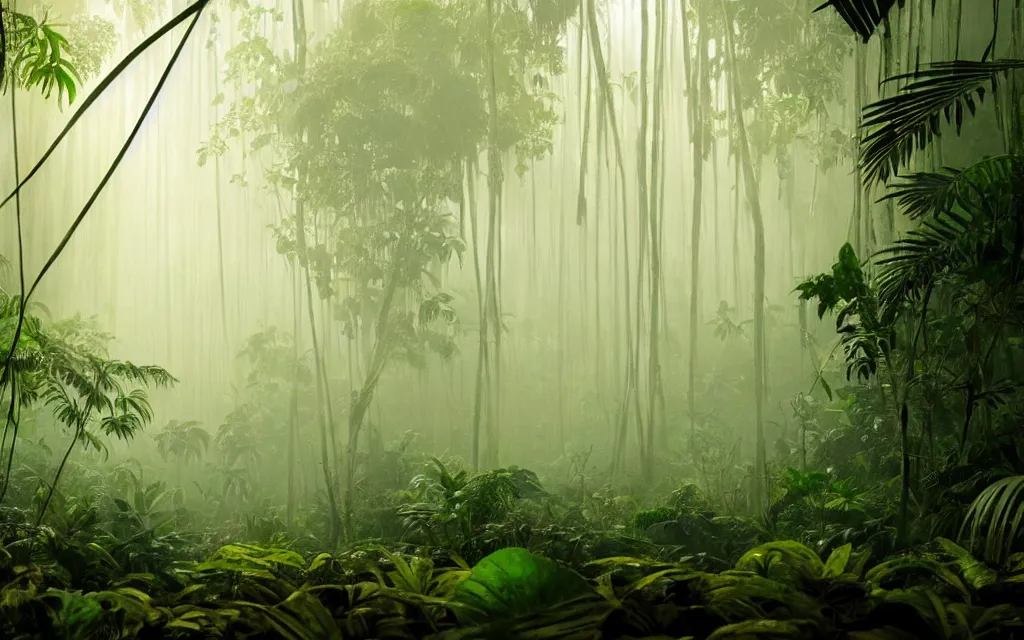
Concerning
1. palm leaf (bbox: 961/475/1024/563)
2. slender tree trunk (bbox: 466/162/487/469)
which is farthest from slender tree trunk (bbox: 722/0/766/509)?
palm leaf (bbox: 961/475/1024/563)

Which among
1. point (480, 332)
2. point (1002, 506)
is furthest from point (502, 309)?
point (1002, 506)

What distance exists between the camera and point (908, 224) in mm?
3648

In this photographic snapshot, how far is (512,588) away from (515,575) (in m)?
0.04

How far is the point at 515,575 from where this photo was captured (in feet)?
7.28

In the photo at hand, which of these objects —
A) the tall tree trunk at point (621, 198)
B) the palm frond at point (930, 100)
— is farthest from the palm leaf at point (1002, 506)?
the tall tree trunk at point (621, 198)

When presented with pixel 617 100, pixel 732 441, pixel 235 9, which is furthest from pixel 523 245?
pixel 235 9

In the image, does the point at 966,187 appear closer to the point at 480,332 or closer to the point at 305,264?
the point at 480,332

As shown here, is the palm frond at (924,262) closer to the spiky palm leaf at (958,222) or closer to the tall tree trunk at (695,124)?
the spiky palm leaf at (958,222)

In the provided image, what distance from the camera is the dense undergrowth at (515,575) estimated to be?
2166mm

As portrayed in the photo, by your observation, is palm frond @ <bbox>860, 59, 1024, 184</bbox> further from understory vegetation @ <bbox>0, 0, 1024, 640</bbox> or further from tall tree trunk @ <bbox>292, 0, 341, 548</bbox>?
tall tree trunk @ <bbox>292, 0, 341, 548</bbox>

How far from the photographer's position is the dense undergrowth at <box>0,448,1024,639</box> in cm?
217

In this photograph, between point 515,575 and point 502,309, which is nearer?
point 515,575

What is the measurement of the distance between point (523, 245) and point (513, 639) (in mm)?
2117

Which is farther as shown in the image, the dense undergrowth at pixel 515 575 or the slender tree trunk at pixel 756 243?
the slender tree trunk at pixel 756 243
